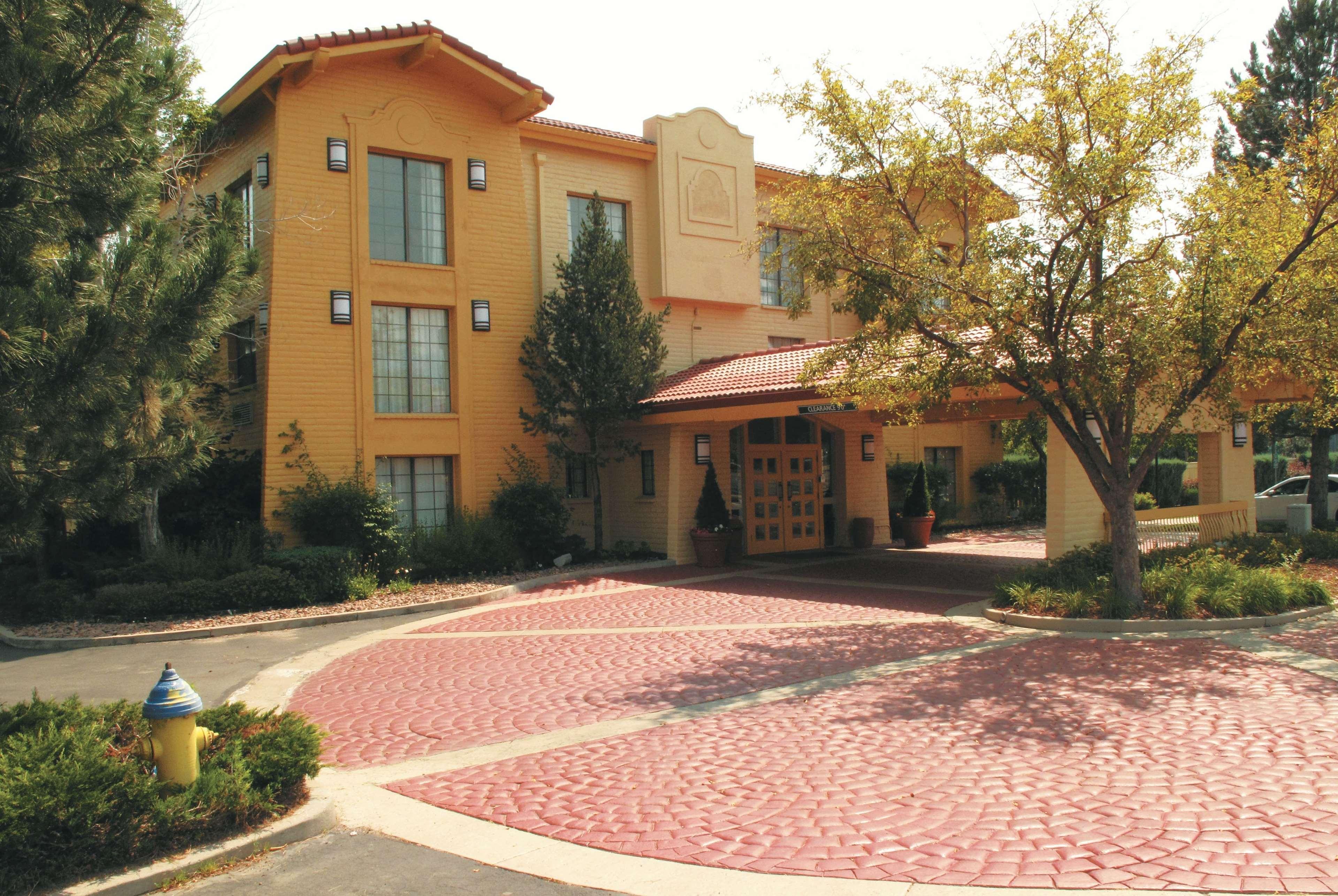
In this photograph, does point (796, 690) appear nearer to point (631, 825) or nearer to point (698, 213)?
point (631, 825)

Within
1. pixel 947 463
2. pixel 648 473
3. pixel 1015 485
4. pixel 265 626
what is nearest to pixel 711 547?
pixel 648 473

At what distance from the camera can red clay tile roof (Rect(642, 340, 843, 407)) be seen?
59.0ft

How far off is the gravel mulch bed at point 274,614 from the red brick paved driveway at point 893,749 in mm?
2892

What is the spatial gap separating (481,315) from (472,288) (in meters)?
0.55

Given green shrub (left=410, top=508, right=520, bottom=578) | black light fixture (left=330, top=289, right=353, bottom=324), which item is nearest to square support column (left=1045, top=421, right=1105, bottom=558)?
green shrub (left=410, top=508, right=520, bottom=578)

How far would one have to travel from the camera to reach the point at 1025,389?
12594 millimetres

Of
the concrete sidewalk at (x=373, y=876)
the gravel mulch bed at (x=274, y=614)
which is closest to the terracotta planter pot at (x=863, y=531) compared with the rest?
the gravel mulch bed at (x=274, y=614)

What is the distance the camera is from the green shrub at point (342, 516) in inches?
674

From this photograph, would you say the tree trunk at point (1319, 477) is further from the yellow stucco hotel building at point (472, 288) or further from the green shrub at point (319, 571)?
the green shrub at point (319, 571)

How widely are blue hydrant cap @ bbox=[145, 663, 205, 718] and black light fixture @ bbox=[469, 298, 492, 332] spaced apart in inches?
569

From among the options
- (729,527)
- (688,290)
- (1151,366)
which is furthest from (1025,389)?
(688,290)

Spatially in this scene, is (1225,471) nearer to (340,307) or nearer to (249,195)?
(340,307)

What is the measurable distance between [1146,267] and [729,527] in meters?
9.74

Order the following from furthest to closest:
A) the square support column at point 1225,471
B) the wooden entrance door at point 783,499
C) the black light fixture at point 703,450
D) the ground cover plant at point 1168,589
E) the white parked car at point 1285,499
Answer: the white parked car at point 1285,499 → the wooden entrance door at point 783,499 → the black light fixture at point 703,450 → the square support column at point 1225,471 → the ground cover plant at point 1168,589
